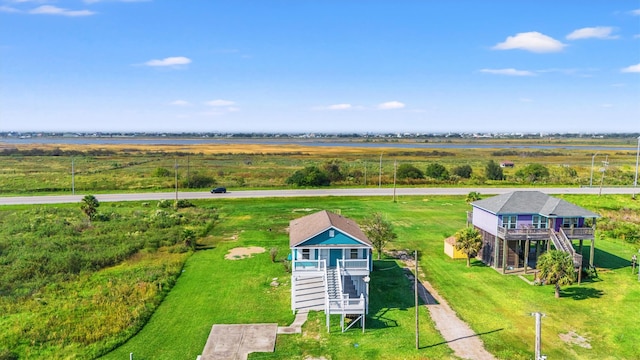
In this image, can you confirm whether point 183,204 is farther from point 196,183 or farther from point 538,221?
point 538,221

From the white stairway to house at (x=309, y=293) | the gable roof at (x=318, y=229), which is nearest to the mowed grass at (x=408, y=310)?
the white stairway to house at (x=309, y=293)

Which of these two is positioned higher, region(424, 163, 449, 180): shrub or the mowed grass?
region(424, 163, 449, 180): shrub

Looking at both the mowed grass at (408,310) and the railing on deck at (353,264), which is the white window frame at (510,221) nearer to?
the mowed grass at (408,310)

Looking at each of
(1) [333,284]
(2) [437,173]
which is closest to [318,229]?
(1) [333,284]

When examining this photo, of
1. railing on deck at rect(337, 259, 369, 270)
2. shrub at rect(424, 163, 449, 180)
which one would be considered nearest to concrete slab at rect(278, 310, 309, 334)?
railing on deck at rect(337, 259, 369, 270)

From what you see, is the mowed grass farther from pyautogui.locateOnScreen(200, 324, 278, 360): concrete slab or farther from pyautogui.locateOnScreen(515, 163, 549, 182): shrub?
pyautogui.locateOnScreen(515, 163, 549, 182): shrub

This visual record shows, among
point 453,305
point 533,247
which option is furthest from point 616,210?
point 453,305
